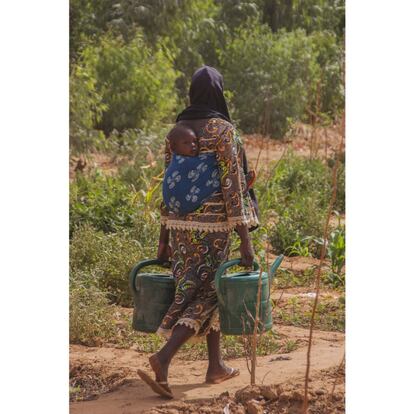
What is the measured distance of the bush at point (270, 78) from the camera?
13.4 metres

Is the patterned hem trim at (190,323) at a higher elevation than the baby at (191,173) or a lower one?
lower

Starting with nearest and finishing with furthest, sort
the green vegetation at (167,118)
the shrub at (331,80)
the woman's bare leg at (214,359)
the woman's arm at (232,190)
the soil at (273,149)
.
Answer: the woman's arm at (232,190), the woman's bare leg at (214,359), the green vegetation at (167,118), the soil at (273,149), the shrub at (331,80)

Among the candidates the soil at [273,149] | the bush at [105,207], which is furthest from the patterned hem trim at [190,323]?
the soil at [273,149]

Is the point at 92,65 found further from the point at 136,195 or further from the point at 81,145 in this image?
the point at 136,195

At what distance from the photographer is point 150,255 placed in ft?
21.1

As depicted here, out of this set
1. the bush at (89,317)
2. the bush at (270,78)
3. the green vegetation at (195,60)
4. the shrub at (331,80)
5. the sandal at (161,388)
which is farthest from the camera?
the shrub at (331,80)


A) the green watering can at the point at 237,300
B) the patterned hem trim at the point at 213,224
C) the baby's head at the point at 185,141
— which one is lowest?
the green watering can at the point at 237,300

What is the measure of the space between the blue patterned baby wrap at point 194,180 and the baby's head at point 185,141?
31 mm

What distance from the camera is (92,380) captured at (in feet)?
15.9

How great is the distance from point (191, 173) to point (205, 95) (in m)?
0.37

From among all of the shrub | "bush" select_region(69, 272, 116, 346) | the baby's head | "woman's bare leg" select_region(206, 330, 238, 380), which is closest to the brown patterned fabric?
"woman's bare leg" select_region(206, 330, 238, 380)

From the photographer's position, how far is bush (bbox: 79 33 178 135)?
38.9ft

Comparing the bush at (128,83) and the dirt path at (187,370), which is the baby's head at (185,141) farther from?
the bush at (128,83)

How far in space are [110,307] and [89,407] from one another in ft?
5.47
